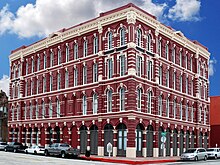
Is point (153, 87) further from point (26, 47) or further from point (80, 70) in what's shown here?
point (26, 47)

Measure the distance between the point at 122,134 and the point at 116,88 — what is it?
18.8ft

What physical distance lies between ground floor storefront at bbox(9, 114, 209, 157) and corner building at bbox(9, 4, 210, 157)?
0.12 meters

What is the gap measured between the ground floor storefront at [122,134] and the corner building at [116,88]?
0.12 meters

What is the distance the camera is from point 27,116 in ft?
219

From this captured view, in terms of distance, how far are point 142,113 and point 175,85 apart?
41.5 feet

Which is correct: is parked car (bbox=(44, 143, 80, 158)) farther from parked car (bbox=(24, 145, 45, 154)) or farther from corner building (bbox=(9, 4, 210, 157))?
corner building (bbox=(9, 4, 210, 157))

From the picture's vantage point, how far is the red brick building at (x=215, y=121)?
7475cm

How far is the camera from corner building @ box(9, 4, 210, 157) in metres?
47.2

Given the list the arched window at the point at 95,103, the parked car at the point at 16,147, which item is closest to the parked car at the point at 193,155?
the arched window at the point at 95,103

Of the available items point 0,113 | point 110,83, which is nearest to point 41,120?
point 110,83

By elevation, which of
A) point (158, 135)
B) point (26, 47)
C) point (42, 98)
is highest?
point (26, 47)

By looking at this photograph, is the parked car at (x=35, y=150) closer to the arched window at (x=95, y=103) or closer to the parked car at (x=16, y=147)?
the parked car at (x=16, y=147)

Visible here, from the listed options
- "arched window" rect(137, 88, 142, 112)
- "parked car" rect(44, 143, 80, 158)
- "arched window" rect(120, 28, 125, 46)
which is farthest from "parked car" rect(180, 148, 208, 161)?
"arched window" rect(120, 28, 125, 46)

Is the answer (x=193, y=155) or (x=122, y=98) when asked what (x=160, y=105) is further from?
(x=193, y=155)
